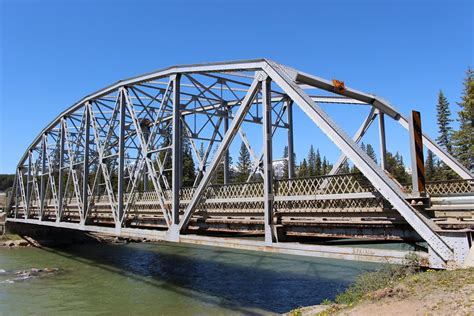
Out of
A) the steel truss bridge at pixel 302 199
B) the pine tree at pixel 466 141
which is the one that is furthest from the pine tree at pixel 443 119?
the steel truss bridge at pixel 302 199

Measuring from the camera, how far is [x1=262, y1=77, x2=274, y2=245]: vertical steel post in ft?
42.9

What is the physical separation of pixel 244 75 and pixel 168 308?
11.4 m

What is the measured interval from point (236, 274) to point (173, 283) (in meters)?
Answer: 4.26

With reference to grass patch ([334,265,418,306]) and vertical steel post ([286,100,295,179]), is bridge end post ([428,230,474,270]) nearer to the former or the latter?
grass patch ([334,265,418,306])

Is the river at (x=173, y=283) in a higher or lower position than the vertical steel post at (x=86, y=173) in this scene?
lower

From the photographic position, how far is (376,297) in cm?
955

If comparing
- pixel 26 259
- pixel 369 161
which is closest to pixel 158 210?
pixel 369 161

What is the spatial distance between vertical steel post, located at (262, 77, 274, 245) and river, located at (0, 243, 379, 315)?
5.95 metres

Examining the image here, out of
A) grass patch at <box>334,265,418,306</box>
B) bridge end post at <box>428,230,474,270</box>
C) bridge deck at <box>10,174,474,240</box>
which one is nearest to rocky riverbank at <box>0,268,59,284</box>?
bridge deck at <box>10,174,474,240</box>

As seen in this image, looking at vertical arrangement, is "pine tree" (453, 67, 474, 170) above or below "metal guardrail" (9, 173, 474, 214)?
above

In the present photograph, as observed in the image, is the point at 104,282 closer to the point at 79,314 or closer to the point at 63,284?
the point at 63,284

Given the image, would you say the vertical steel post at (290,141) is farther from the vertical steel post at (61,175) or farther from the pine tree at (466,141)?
the pine tree at (466,141)

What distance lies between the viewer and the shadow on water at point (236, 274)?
65.1 feet

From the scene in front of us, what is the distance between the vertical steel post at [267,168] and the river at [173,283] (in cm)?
595
